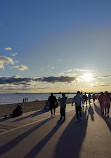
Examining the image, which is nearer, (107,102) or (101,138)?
(101,138)

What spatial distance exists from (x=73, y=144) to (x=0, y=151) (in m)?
2.43

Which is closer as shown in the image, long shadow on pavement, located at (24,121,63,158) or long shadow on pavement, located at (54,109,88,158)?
long shadow on pavement, located at (24,121,63,158)

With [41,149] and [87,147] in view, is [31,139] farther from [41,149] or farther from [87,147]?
[87,147]

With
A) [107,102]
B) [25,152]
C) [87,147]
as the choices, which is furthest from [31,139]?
[107,102]

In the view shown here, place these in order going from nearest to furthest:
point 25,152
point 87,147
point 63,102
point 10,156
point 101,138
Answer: point 10,156
point 25,152
point 87,147
point 101,138
point 63,102

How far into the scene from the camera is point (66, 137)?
27.3ft

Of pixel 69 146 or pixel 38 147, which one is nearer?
pixel 38 147

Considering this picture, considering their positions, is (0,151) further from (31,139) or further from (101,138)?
(101,138)

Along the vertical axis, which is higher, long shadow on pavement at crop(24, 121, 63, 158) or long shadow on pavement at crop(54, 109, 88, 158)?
long shadow on pavement at crop(24, 121, 63, 158)

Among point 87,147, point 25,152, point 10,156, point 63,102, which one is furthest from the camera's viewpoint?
point 63,102

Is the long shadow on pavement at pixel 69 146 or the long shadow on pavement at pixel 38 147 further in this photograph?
the long shadow on pavement at pixel 69 146

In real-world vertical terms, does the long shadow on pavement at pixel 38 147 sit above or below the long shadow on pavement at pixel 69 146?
above

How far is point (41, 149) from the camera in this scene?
6.48m

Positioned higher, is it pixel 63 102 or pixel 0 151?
pixel 63 102
